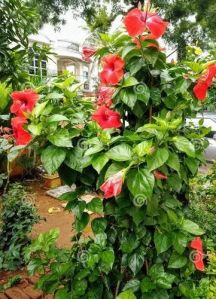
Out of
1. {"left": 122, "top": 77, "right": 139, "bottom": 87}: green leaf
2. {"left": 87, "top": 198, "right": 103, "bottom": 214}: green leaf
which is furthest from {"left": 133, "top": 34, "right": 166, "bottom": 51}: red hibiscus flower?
{"left": 87, "top": 198, "right": 103, "bottom": 214}: green leaf

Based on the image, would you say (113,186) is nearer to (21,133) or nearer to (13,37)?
(21,133)

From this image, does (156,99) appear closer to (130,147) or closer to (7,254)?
(130,147)

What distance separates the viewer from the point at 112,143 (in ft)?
4.46

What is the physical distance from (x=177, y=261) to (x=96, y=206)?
1.59ft

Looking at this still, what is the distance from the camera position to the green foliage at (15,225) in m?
2.98

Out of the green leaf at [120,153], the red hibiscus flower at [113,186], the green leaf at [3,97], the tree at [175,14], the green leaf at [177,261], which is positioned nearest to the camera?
the red hibiscus flower at [113,186]

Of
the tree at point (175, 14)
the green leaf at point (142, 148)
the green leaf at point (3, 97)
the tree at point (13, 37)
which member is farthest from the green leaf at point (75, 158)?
the tree at point (175, 14)

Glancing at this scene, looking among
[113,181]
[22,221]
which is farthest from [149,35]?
[22,221]

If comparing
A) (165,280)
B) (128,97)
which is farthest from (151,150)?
(165,280)

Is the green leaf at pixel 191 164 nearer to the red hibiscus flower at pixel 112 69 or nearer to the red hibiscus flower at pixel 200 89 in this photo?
the red hibiscus flower at pixel 200 89

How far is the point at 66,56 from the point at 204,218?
64.5ft

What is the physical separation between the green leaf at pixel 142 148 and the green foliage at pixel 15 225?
217 cm

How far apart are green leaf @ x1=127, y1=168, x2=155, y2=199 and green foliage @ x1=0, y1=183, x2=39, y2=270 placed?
212 cm

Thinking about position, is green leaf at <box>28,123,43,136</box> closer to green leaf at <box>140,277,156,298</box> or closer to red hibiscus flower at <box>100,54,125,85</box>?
red hibiscus flower at <box>100,54,125,85</box>
